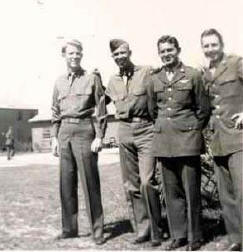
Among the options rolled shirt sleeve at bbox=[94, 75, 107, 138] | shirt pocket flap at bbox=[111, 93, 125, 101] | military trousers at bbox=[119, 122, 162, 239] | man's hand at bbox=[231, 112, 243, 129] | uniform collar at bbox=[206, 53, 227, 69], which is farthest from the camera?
rolled shirt sleeve at bbox=[94, 75, 107, 138]

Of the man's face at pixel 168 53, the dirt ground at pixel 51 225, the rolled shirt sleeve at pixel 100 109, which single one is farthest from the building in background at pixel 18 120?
the man's face at pixel 168 53

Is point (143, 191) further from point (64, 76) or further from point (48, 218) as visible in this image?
point (48, 218)

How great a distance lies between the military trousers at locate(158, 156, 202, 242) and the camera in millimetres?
5148

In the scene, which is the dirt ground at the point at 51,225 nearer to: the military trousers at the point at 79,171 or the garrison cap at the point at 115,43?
the military trousers at the point at 79,171

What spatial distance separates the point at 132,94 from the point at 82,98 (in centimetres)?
57

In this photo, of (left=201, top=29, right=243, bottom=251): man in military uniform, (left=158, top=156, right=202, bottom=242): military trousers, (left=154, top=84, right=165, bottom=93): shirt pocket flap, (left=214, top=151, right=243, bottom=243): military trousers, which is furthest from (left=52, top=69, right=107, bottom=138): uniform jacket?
(left=214, top=151, right=243, bottom=243): military trousers

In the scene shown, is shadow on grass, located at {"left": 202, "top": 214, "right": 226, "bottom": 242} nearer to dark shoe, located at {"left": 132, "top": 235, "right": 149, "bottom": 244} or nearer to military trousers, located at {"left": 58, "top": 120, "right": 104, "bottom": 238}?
dark shoe, located at {"left": 132, "top": 235, "right": 149, "bottom": 244}

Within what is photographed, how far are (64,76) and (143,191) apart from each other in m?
1.59

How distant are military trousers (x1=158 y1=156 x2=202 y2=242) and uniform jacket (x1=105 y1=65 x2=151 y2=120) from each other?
60 cm

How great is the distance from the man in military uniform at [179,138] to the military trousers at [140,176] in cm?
21

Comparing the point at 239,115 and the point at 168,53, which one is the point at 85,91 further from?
the point at 239,115

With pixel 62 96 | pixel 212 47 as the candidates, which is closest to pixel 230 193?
pixel 212 47

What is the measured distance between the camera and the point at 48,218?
7.30 m

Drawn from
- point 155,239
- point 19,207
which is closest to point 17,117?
point 19,207
